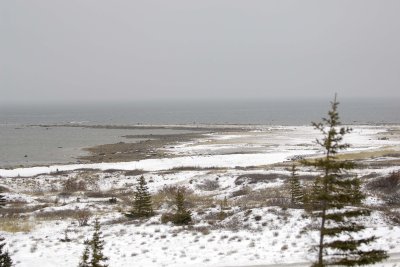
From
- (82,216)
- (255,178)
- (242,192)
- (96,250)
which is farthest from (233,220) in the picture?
(255,178)

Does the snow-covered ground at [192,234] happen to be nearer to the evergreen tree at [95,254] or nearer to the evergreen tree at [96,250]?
the evergreen tree at [95,254]

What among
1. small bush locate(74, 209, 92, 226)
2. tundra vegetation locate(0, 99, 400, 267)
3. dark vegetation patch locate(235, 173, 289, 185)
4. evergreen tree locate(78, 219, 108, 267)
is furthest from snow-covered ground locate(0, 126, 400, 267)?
evergreen tree locate(78, 219, 108, 267)

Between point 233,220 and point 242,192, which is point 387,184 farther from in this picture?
point 233,220

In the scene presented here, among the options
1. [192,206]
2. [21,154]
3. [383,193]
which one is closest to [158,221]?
[192,206]

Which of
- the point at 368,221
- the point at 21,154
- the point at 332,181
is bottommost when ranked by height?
the point at 21,154

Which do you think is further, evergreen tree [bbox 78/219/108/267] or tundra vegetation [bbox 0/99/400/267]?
evergreen tree [bbox 78/219/108/267]

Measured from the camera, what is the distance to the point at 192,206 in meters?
28.4

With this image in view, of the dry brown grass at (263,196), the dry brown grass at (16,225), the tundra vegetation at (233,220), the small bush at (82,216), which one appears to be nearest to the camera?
the tundra vegetation at (233,220)

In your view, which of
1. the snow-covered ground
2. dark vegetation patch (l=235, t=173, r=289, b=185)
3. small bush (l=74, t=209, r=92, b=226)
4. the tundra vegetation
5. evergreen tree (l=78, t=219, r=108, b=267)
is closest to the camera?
the tundra vegetation

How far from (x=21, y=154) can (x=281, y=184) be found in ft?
211

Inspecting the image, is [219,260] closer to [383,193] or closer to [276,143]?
[383,193]

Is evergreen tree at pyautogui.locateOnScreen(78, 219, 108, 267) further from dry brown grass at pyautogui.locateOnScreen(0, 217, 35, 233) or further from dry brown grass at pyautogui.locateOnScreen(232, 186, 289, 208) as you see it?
dry brown grass at pyautogui.locateOnScreen(232, 186, 289, 208)

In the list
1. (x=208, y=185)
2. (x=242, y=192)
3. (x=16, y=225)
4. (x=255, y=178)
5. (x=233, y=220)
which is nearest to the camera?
(x=233, y=220)

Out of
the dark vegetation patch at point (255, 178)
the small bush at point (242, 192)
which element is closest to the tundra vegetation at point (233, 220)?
the small bush at point (242, 192)
